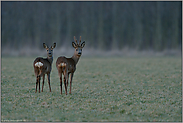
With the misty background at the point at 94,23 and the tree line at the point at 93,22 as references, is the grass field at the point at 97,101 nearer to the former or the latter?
the misty background at the point at 94,23

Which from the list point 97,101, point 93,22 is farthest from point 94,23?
point 97,101

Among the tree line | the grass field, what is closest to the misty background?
the tree line

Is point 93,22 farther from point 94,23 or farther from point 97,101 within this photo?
point 97,101

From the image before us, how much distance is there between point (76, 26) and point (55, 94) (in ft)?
92.7

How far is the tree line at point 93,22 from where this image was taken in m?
33.9

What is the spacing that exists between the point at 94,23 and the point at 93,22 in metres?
0.20

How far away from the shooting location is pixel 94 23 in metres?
35.4

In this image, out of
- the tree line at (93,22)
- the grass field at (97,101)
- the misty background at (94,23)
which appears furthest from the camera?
the tree line at (93,22)

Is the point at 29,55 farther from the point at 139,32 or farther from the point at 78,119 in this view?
the point at 78,119

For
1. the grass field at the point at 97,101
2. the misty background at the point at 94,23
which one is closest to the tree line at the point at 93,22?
the misty background at the point at 94,23

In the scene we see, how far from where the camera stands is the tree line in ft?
111

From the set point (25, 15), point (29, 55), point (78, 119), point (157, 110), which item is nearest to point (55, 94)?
point (78, 119)

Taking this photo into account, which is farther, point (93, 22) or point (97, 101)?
point (93, 22)

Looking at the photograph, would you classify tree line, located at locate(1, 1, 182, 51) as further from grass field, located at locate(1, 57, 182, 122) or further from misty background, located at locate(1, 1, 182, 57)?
grass field, located at locate(1, 57, 182, 122)
